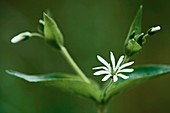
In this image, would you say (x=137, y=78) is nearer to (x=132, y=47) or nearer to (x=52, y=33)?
(x=132, y=47)

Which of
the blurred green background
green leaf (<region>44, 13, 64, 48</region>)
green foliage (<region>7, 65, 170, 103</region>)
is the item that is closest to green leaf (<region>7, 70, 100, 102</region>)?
green foliage (<region>7, 65, 170, 103</region>)

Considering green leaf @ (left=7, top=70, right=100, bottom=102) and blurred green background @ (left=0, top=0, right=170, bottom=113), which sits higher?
green leaf @ (left=7, top=70, right=100, bottom=102)

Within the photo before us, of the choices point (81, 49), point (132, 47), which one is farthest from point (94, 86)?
point (81, 49)

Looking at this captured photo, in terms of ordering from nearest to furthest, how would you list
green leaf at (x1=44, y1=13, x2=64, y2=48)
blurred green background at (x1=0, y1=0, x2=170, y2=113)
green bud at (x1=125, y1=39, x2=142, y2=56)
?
green bud at (x1=125, y1=39, x2=142, y2=56) < green leaf at (x1=44, y1=13, x2=64, y2=48) < blurred green background at (x1=0, y1=0, x2=170, y2=113)

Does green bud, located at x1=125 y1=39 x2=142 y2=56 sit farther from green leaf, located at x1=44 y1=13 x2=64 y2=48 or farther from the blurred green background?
the blurred green background

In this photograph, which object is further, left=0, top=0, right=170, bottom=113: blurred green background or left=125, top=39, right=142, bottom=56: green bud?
left=0, top=0, right=170, bottom=113: blurred green background

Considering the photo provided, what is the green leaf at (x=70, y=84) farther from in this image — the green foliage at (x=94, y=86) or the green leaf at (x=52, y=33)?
the green leaf at (x=52, y=33)

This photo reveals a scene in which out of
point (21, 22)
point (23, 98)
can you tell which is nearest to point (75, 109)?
point (23, 98)

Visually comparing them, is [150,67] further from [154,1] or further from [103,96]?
[154,1]
